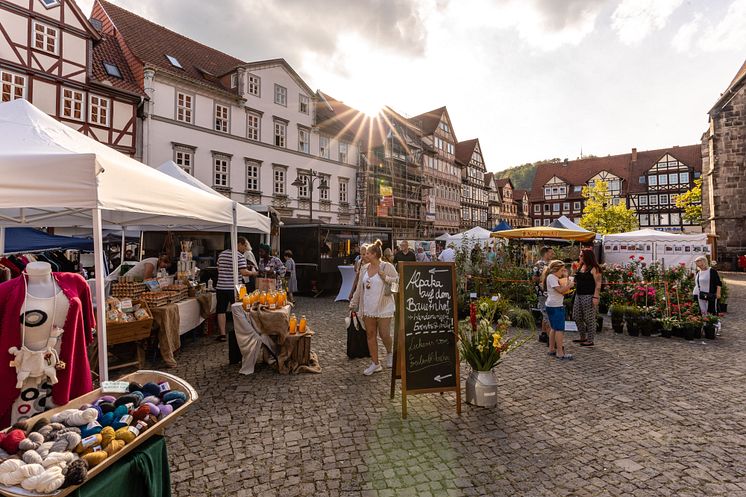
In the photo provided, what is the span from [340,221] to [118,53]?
57.9 ft

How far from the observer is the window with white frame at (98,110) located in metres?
18.3

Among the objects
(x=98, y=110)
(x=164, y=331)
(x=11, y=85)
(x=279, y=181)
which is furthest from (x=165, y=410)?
(x=279, y=181)

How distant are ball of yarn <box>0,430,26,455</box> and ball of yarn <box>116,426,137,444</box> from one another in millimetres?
400

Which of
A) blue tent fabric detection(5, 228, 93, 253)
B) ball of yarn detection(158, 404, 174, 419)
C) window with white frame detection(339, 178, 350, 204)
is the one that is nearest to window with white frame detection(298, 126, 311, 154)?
window with white frame detection(339, 178, 350, 204)

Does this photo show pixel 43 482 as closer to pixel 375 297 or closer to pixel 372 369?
pixel 375 297

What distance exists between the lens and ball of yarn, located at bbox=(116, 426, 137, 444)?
1959mm

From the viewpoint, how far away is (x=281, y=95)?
2766cm

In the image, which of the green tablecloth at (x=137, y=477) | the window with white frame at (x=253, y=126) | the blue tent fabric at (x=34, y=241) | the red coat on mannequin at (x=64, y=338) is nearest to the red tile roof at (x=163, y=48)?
the window with white frame at (x=253, y=126)

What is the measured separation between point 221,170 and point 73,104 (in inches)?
304

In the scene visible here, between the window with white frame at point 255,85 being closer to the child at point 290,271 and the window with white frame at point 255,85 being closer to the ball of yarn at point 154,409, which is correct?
the child at point 290,271

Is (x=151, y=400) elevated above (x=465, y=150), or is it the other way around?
(x=465, y=150)

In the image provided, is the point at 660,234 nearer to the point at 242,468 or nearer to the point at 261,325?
the point at 261,325

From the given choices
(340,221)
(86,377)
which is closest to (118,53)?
(340,221)

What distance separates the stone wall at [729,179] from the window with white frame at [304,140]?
100 feet
